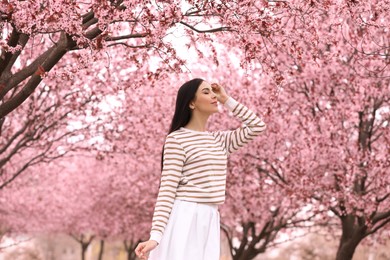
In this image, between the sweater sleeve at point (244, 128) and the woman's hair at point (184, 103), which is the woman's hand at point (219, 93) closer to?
the sweater sleeve at point (244, 128)

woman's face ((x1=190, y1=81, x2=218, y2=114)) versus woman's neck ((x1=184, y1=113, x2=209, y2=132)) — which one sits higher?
woman's face ((x1=190, y1=81, x2=218, y2=114))

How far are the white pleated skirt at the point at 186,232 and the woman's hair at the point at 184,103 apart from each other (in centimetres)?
59

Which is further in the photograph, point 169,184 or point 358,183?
point 358,183

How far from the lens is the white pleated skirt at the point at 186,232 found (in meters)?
4.52

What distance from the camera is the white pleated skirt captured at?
4523 mm

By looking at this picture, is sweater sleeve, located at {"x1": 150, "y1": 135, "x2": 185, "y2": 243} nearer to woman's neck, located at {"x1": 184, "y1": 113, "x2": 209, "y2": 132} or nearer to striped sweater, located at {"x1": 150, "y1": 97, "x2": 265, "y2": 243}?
striped sweater, located at {"x1": 150, "y1": 97, "x2": 265, "y2": 243}

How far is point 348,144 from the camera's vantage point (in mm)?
13727

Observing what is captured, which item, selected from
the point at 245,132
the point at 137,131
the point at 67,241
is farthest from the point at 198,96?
the point at 67,241

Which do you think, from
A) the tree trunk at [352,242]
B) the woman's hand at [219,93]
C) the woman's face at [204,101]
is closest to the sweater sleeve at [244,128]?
the woman's hand at [219,93]

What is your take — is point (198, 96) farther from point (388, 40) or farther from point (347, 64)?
point (347, 64)

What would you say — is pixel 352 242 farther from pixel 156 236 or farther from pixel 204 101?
pixel 156 236

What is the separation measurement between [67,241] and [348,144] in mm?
47041

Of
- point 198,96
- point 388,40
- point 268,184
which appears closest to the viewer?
point 198,96

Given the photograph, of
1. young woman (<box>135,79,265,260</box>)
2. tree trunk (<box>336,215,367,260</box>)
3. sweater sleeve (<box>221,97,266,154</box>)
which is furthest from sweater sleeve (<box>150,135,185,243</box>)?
tree trunk (<box>336,215,367,260</box>)
